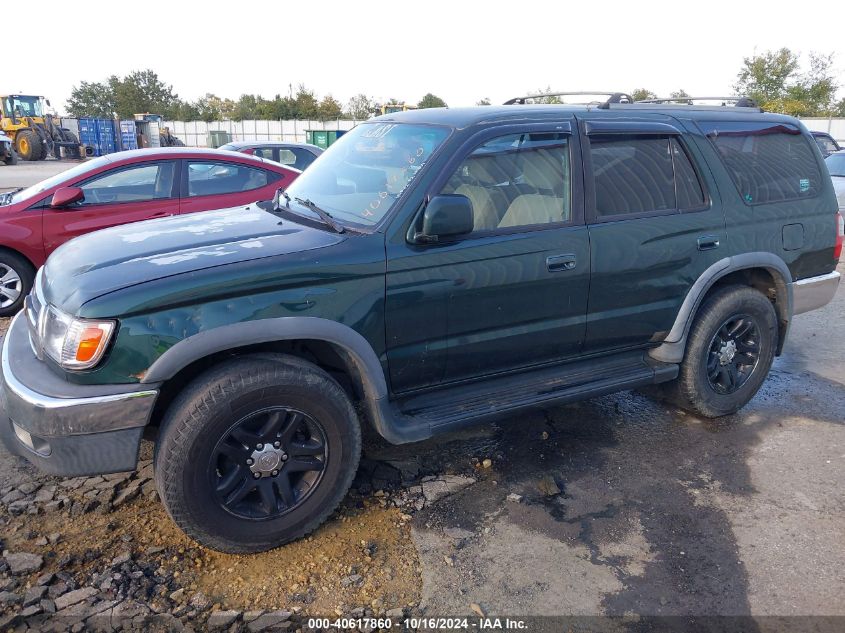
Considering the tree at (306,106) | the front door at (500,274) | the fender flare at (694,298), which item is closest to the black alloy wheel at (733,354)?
the fender flare at (694,298)

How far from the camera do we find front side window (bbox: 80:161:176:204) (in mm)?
6520

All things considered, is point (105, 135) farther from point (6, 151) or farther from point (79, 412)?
point (79, 412)

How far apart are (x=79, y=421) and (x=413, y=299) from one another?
5.06 feet

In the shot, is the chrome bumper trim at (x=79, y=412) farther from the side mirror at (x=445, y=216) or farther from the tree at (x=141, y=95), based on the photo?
the tree at (x=141, y=95)

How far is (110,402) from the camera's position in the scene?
2.72 meters

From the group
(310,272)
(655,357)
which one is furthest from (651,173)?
(310,272)

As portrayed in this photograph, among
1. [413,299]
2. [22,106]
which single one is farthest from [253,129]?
[413,299]

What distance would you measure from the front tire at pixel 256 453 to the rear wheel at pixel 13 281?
15.3 ft

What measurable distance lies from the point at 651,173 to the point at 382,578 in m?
2.81

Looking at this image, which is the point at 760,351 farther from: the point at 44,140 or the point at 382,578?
the point at 44,140

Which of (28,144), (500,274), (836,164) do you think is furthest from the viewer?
(28,144)

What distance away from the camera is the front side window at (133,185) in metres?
6.52

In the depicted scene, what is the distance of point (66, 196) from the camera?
634 centimetres

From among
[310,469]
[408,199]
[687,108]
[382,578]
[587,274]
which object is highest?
[687,108]
